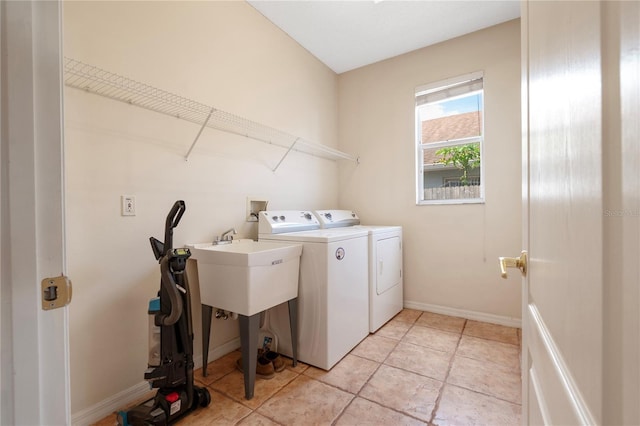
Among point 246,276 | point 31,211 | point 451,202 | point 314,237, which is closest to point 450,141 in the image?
point 451,202

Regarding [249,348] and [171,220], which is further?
[249,348]

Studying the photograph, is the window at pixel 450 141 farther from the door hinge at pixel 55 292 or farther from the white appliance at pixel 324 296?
the door hinge at pixel 55 292

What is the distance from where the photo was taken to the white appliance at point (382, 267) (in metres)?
2.40

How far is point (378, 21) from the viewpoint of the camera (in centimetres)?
250

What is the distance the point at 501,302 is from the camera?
2.57m

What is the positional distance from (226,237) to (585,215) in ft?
6.72

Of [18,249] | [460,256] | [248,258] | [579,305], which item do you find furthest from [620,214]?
[460,256]

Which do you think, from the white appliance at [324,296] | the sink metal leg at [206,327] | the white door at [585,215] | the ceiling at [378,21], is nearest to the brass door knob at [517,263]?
the white door at [585,215]

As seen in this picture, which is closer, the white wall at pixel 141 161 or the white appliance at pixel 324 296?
the white wall at pixel 141 161

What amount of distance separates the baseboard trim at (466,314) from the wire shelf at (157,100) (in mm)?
2133

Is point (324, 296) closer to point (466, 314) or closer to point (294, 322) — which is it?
point (294, 322)

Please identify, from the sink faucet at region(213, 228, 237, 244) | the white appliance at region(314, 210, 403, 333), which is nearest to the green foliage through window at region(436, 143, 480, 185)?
the white appliance at region(314, 210, 403, 333)

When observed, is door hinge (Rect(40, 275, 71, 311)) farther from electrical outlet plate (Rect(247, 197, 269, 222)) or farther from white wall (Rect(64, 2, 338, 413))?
electrical outlet plate (Rect(247, 197, 269, 222))

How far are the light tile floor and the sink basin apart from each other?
0.51m
